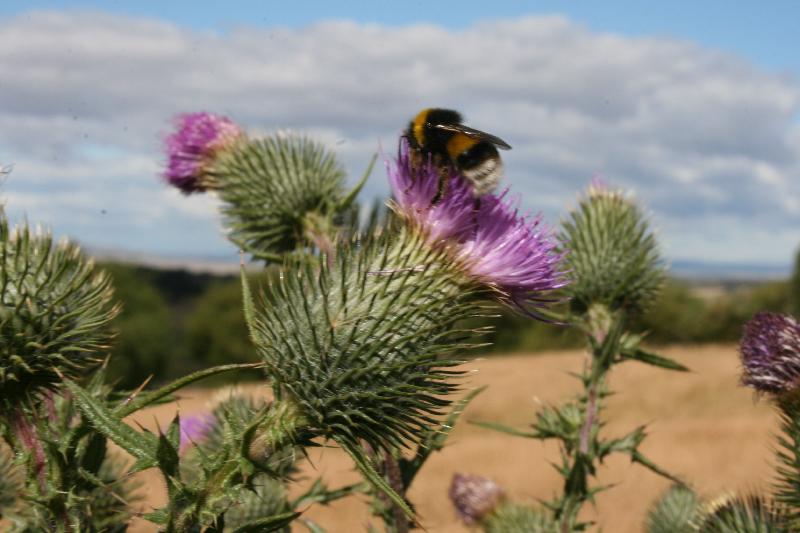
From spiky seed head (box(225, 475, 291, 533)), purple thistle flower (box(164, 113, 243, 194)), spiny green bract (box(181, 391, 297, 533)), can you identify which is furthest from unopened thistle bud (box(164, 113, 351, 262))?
spiky seed head (box(225, 475, 291, 533))

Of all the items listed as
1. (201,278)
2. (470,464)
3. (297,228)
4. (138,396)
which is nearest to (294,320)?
(138,396)

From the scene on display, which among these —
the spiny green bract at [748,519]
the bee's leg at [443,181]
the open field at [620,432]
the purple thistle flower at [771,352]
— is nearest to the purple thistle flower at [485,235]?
the bee's leg at [443,181]

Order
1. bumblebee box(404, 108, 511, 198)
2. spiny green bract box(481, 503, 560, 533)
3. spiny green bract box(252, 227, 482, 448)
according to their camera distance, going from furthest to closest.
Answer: spiny green bract box(481, 503, 560, 533), bumblebee box(404, 108, 511, 198), spiny green bract box(252, 227, 482, 448)

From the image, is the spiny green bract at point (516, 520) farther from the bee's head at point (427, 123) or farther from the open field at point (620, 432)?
the open field at point (620, 432)

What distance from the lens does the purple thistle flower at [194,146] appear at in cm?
582

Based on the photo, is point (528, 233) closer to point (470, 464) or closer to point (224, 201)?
point (224, 201)

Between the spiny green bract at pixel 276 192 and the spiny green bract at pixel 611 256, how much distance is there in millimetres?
1675

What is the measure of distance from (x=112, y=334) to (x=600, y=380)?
284 centimetres

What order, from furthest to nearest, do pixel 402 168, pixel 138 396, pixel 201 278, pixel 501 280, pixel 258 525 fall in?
pixel 201 278, pixel 402 168, pixel 501 280, pixel 138 396, pixel 258 525

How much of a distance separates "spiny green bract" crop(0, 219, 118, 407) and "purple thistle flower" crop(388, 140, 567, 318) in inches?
56.2

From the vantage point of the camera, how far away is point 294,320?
305 cm

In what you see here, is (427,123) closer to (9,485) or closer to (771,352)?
(771,352)

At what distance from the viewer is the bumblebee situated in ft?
10.6

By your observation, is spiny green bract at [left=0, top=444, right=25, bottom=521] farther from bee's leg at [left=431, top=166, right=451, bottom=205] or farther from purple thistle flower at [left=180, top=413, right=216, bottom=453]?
bee's leg at [left=431, top=166, right=451, bottom=205]
